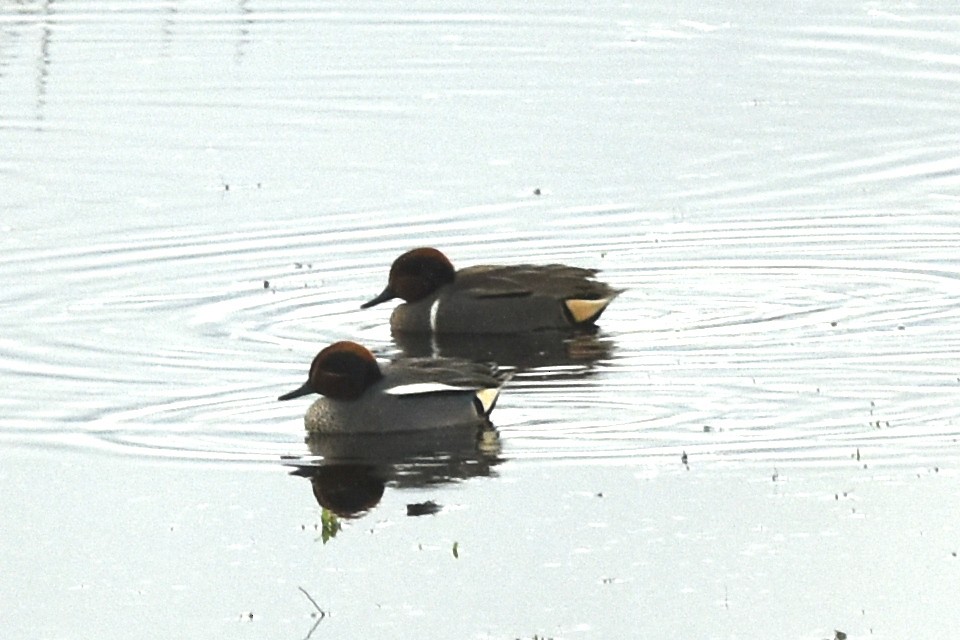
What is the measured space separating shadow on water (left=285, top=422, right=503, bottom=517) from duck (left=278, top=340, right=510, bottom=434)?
0.19 feet

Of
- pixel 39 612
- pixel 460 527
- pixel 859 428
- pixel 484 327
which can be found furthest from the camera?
pixel 484 327

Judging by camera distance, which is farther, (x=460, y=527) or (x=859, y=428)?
(x=859, y=428)

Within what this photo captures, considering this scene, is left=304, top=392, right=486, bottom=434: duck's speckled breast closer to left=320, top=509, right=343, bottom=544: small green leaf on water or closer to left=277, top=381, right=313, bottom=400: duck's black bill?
left=277, top=381, right=313, bottom=400: duck's black bill

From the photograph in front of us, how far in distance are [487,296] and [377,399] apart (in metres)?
3.14

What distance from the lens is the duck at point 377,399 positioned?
13.1 m

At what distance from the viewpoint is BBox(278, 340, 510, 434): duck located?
43.0ft

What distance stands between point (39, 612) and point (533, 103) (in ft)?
43.7

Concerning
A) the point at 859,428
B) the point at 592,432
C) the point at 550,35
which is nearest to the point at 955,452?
the point at 859,428

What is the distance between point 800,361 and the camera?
14258mm

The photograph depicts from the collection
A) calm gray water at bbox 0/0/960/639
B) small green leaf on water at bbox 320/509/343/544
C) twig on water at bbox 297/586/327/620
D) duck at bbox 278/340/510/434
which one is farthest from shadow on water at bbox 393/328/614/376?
twig on water at bbox 297/586/327/620

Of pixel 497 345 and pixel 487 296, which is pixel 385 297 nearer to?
pixel 487 296

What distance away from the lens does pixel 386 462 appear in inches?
494

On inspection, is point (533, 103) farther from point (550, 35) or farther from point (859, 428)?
point (859, 428)

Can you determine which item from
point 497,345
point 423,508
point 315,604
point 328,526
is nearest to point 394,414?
point 423,508
